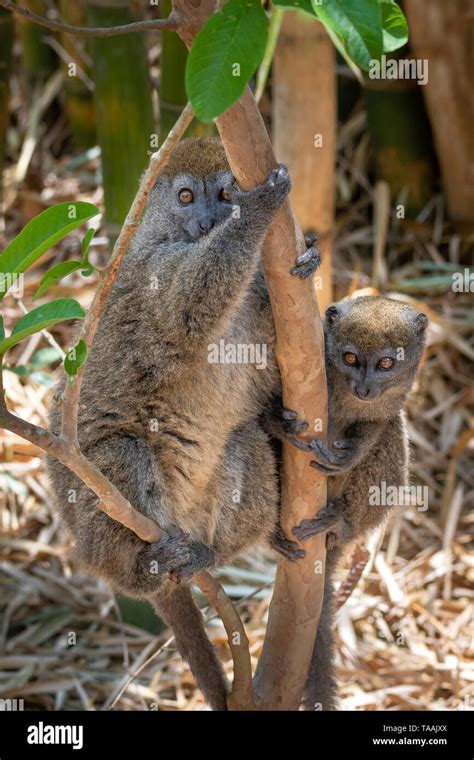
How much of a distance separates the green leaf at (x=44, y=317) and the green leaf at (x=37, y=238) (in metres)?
0.11

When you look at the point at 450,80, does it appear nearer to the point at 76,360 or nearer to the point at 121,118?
the point at 121,118

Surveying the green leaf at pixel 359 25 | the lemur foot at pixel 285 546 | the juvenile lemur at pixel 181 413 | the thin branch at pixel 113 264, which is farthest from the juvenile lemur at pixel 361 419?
the green leaf at pixel 359 25

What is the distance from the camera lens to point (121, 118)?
5.22 m

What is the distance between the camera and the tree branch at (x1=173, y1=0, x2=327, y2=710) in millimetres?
3035

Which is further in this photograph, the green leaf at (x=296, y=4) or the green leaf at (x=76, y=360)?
the green leaf at (x=76, y=360)

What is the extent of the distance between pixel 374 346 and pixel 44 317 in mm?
1941

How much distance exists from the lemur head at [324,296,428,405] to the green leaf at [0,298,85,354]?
69.3 inches

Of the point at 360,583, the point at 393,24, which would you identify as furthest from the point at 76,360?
the point at 360,583

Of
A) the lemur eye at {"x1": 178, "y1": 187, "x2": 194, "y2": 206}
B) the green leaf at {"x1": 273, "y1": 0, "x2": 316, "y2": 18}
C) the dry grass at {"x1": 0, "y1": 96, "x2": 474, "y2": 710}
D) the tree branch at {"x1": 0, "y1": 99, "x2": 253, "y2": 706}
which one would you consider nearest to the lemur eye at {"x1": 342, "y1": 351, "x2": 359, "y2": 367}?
the lemur eye at {"x1": 178, "y1": 187, "x2": 194, "y2": 206}

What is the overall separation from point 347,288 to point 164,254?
3.29 meters

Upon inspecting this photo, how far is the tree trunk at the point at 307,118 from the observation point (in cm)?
556

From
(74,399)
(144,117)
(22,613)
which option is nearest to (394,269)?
(144,117)

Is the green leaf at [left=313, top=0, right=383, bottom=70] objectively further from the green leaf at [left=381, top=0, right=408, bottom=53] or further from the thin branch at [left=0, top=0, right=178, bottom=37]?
the thin branch at [left=0, top=0, right=178, bottom=37]

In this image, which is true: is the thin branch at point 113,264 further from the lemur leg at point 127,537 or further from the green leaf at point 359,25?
the lemur leg at point 127,537
